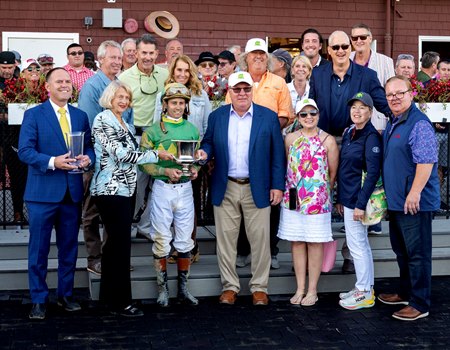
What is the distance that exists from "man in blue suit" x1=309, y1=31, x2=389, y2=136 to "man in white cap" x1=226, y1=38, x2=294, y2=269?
0.97ft

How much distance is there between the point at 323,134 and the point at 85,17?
8.66m

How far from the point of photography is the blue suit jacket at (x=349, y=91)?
22.7ft

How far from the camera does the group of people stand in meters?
6.12

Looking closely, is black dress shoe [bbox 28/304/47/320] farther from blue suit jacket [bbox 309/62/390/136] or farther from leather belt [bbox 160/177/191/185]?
blue suit jacket [bbox 309/62/390/136]

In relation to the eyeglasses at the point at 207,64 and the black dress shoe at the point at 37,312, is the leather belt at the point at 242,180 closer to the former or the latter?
the black dress shoe at the point at 37,312

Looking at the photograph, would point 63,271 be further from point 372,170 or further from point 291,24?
point 291,24

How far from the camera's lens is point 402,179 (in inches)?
242

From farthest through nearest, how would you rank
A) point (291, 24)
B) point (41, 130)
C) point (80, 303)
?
1. point (291, 24)
2. point (80, 303)
3. point (41, 130)

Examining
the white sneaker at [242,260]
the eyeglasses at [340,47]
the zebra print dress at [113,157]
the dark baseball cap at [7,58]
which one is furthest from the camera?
the dark baseball cap at [7,58]

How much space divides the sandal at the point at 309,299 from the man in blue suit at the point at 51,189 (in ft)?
6.36

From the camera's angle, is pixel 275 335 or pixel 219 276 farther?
pixel 219 276

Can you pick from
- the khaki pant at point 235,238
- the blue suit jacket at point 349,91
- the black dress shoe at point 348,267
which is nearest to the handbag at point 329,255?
the black dress shoe at point 348,267

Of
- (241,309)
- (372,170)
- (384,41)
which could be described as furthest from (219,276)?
(384,41)

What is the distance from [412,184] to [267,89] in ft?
5.49
